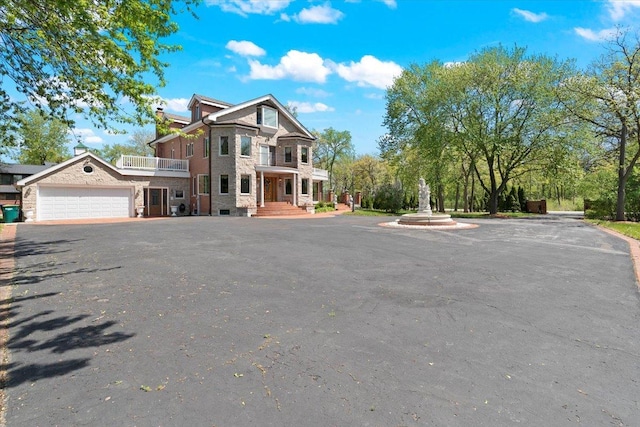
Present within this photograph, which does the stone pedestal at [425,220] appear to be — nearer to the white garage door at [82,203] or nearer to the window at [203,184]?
the window at [203,184]

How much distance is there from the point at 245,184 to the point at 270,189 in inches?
143

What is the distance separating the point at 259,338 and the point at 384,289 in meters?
2.80

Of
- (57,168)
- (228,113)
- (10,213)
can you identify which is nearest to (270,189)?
(228,113)

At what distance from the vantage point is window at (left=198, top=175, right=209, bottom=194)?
89.6 feet

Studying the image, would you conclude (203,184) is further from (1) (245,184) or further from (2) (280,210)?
(2) (280,210)

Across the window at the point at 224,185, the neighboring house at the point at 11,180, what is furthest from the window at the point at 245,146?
the neighboring house at the point at 11,180

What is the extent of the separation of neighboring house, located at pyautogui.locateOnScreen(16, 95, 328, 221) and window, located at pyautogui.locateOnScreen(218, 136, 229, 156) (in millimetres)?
76

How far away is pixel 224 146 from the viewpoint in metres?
26.4

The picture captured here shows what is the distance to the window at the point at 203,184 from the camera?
89.6 feet

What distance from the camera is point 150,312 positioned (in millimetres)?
4727

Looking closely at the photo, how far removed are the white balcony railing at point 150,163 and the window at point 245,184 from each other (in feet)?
19.6

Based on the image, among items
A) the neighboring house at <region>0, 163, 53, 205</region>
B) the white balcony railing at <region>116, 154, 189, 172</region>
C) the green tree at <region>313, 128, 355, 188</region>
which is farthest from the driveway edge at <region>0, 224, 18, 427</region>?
the green tree at <region>313, 128, 355, 188</region>

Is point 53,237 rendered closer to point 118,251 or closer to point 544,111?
point 118,251

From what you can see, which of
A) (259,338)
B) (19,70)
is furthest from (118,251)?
(259,338)
